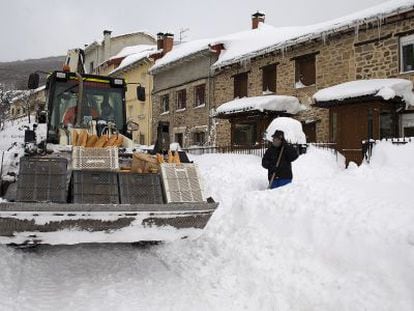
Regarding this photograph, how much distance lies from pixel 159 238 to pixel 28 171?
1436mm

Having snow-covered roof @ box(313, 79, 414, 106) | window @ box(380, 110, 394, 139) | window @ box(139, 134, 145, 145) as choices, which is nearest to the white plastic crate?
snow-covered roof @ box(313, 79, 414, 106)

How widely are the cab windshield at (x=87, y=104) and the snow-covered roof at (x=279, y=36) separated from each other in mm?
9888

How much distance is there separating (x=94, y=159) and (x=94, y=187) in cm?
41

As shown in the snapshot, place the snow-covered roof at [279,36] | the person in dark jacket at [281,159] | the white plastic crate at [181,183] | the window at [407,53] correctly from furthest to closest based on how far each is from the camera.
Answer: the snow-covered roof at [279,36], the window at [407,53], the person in dark jacket at [281,159], the white plastic crate at [181,183]

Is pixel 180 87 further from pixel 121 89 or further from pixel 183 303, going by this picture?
pixel 183 303

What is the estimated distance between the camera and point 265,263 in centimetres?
464

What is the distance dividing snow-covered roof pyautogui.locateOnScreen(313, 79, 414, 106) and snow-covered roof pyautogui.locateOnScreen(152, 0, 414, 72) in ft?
6.84

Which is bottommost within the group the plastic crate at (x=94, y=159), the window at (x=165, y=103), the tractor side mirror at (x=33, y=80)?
the plastic crate at (x=94, y=159)

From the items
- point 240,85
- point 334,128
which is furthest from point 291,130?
point 240,85

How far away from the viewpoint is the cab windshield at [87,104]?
22.5 ft

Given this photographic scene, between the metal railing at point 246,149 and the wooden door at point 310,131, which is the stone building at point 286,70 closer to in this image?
the wooden door at point 310,131

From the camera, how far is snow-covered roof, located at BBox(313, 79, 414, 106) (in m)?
12.6

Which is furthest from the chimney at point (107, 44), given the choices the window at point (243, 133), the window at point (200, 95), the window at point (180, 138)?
the window at point (243, 133)

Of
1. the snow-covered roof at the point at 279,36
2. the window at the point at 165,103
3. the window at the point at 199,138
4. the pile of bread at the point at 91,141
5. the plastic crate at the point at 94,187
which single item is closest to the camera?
the plastic crate at the point at 94,187
